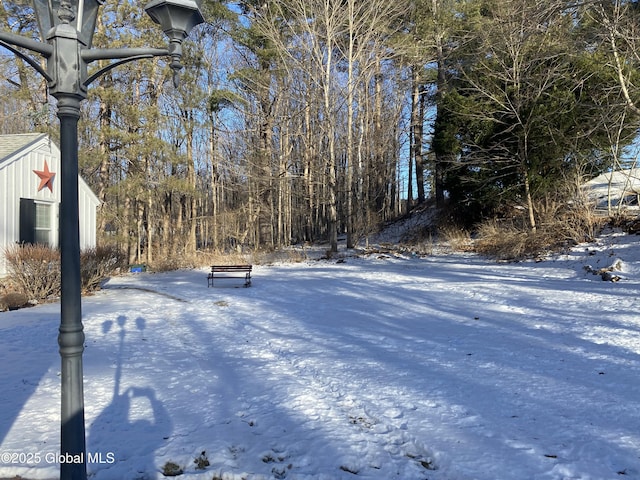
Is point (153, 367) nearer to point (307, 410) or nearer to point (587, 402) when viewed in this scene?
point (307, 410)

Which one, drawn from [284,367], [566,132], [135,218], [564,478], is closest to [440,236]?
[566,132]

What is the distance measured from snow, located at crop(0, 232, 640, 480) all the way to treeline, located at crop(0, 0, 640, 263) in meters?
7.50

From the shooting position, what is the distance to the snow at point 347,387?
344 centimetres

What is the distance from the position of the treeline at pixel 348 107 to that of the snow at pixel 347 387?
750 centimetres

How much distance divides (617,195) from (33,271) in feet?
72.0

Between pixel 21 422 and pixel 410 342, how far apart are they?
509 cm

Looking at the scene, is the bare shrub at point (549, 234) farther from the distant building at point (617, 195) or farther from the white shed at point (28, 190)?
the white shed at point (28, 190)

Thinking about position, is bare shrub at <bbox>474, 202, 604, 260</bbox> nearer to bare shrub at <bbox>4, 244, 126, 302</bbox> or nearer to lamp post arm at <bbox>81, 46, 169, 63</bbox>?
bare shrub at <bbox>4, 244, 126, 302</bbox>

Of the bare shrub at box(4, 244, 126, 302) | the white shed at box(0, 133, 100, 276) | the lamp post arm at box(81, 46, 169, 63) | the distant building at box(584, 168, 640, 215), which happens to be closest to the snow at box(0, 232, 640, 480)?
the bare shrub at box(4, 244, 126, 302)

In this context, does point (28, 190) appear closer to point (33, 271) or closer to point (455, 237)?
point (33, 271)

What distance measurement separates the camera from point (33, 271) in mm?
10492

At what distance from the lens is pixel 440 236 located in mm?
23562

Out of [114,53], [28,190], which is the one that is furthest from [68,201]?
[28,190]

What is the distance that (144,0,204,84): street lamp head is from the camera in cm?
296
